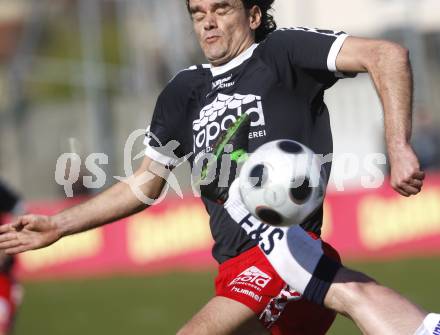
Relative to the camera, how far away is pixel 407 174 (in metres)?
4.35

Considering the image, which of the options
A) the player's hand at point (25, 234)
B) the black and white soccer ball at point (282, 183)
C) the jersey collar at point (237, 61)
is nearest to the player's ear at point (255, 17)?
the jersey collar at point (237, 61)

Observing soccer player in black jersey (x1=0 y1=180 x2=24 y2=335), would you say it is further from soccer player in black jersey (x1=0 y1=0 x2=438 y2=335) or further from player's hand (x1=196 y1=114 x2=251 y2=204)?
player's hand (x1=196 y1=114 x2=251 y2=204)

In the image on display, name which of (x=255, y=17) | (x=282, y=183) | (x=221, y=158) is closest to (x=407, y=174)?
(x=282, y=183)

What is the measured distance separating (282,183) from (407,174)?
0.67 meters

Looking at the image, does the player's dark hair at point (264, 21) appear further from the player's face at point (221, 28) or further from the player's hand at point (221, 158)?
the player's hand at point (221, 158)

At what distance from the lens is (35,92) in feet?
110

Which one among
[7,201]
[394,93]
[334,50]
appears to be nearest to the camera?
[394,93]

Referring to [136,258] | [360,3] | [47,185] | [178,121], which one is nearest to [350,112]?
[136,258]

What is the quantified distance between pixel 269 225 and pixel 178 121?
981mm

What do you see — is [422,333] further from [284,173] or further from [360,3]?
[360,3]

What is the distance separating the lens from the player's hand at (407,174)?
14.3ft

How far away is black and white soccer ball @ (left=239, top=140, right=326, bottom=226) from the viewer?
481 centimetres

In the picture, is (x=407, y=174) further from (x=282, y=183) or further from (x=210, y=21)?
A: (x=210, y=21)

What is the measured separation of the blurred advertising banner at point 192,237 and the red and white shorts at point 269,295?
32.2 ft
